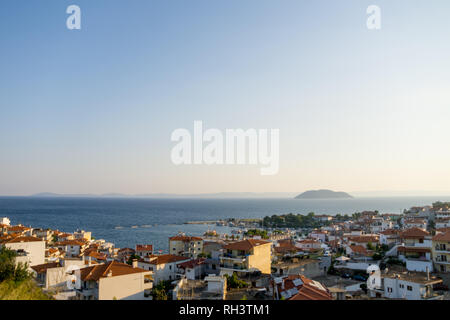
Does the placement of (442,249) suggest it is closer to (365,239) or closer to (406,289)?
(406,289)

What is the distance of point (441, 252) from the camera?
19.1 meters

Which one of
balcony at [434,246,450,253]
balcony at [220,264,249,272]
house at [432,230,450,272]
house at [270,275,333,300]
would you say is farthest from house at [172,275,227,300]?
balcony at [434,246,450,253]

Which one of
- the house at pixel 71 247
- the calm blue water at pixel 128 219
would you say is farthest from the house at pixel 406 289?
the calm blue water at pixel 128 219

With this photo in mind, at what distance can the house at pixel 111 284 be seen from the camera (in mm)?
12078

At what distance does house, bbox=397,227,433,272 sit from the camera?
18578 millimetres

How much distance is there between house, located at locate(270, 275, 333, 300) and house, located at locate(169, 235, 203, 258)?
46.5 feet

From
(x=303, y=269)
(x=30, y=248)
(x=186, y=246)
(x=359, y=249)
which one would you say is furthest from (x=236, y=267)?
(x=359, y=249)

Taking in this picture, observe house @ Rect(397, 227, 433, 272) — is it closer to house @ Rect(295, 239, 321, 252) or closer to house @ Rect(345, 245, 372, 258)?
house @ Rect(345, 245, 372, 258)

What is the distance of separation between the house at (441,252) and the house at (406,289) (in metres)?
5.54

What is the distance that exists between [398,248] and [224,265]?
38.7 feet

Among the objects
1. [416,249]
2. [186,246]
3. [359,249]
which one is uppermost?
[416,249]

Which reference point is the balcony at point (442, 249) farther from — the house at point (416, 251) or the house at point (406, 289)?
the house at point (406, 289)

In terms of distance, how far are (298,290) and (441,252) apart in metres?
12.6
